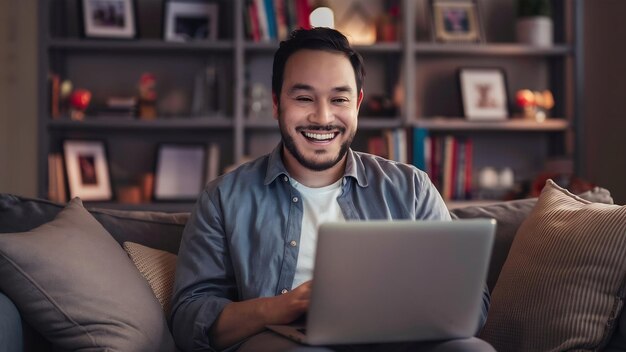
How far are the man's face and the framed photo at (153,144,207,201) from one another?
267cm

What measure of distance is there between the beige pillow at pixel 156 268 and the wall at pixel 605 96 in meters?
2.76

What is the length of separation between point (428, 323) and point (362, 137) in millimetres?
3328

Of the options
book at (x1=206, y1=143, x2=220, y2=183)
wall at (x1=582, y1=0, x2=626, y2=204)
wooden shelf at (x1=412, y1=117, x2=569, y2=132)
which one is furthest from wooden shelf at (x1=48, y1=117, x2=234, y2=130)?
wall at (x1=582, y1=0, x2=626, y2=204)

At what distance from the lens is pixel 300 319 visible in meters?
1.79

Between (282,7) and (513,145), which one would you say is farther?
(513,145)

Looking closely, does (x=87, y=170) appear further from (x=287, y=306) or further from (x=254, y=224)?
(x=287, y=306)

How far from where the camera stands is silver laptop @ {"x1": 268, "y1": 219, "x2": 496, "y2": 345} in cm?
144

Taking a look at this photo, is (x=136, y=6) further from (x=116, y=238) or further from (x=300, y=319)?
(x=300, y=319)

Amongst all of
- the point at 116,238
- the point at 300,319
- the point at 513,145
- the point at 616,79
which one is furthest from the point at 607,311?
the point at 513,145

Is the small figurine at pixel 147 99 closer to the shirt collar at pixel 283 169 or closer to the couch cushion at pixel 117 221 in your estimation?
the couch cushion at pixel 117 221

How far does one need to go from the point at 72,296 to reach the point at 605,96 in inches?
136

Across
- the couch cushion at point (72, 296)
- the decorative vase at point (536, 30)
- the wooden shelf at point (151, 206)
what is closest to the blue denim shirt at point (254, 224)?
the couch cushion at point (72, 296)

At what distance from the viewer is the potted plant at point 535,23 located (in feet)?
15.3

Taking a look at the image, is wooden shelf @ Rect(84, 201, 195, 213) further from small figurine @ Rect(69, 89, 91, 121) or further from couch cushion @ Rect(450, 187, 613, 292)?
→ couch cushion @ Rect(450, 187, 613, 292)
